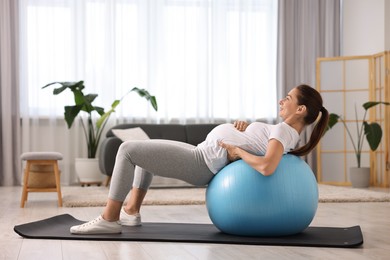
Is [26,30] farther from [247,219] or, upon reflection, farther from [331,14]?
[247,219]

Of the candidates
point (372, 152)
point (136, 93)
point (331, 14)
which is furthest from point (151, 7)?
point (372, 152)

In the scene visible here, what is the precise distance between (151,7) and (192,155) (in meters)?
5.49

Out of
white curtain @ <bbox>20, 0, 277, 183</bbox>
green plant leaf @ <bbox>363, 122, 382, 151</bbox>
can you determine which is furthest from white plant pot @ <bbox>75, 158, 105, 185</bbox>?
green plant leaf @ <bbox>363, 122, 382, 151</bbox>

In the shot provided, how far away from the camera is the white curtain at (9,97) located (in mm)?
8055

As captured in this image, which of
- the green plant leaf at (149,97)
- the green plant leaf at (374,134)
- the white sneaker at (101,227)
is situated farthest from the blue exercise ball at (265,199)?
the green plant leaf at (149,97)

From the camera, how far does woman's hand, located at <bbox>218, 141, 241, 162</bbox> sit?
3283mm

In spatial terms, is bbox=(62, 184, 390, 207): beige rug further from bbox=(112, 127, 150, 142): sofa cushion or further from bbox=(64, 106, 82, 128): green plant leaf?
bbox=(64, 106, 82, 128): green plant leaf

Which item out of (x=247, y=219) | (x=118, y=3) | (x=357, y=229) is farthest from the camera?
(x=118, y=3)

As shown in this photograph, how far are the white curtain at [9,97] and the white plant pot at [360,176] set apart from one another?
3848mm

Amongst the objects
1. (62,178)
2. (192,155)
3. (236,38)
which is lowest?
(62,178)

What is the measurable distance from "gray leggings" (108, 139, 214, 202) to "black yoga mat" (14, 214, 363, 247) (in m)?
0.23

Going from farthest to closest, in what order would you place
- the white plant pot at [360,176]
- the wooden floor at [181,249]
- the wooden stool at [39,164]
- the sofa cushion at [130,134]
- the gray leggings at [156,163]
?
the white plant pot at [360,176], the sofa cushion at [130,134], the wooden stool at [39,164], the gray leggings at [156,163], the wooden floor at [181,249]

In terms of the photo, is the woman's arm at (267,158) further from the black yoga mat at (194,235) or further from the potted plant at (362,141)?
the potted plant at (362,141)

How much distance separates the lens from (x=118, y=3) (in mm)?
8469
